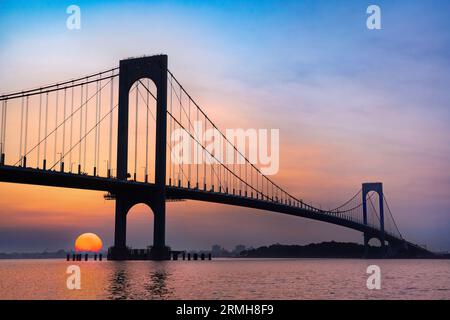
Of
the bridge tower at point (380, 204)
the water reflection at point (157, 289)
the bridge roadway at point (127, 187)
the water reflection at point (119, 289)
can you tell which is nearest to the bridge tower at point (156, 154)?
the bridge roadway at point (127, 187)

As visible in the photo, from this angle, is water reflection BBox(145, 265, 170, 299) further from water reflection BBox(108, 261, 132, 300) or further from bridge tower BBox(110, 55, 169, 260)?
bridge tower BBox(110, 55, 169, 260)

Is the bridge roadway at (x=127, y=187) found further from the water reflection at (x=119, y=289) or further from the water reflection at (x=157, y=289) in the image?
the water reflection at (x=157, y=289)

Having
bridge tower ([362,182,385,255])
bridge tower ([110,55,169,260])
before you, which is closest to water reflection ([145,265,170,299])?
bridge tower ([110,55,169,260])

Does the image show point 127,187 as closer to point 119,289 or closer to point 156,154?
point 156,154

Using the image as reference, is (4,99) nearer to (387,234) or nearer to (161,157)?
(161,157)

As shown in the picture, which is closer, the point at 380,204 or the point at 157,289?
the point at 157,289

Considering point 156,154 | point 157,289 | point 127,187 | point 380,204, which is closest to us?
point 157,289

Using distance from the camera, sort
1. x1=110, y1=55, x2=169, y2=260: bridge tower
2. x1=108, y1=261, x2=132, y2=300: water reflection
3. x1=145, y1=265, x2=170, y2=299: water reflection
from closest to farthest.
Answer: x1=108, y1=261, x2=132, y2=300: water reflection, x1=145, y1=265, x2=170, y2=299: water reflection, x1=110, y1=55, x2=169, y2=260: bridge tower

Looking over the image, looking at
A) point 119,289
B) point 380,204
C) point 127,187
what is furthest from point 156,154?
point 380,204

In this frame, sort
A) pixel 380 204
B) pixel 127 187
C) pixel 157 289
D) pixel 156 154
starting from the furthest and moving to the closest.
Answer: pixel 380 204, pixel 156 154, pixel 127 187, pixel 157 289

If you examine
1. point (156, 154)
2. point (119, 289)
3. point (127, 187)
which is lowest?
point (119, 289)
